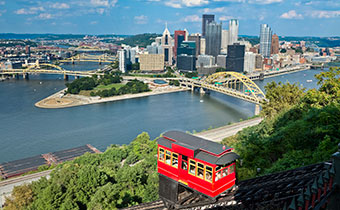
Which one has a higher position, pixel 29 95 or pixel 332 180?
pixel 332 180

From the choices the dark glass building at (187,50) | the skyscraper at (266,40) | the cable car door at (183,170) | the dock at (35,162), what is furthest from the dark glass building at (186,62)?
the cable car door at (183,170)

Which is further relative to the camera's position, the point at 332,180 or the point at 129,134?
the point at 129,134

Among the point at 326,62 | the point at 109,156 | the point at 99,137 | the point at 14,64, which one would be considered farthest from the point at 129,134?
the point at 326,62

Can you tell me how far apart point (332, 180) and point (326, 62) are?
370ft

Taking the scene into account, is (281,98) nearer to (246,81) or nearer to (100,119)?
(100,119)

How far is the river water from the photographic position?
2553cm

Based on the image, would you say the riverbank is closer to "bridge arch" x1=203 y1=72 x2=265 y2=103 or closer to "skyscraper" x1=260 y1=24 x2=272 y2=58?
"bridge arch" x1=203 y1=72 x2=265 y2=103

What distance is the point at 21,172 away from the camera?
1917cm

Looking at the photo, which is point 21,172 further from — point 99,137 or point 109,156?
point 99,137

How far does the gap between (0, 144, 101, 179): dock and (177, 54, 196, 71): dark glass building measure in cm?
5732

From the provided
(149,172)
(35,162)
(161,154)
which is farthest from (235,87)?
(161,154)

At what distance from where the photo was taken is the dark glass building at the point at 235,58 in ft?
256

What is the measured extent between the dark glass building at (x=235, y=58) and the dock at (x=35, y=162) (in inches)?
2441

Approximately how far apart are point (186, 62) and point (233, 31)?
195ft
